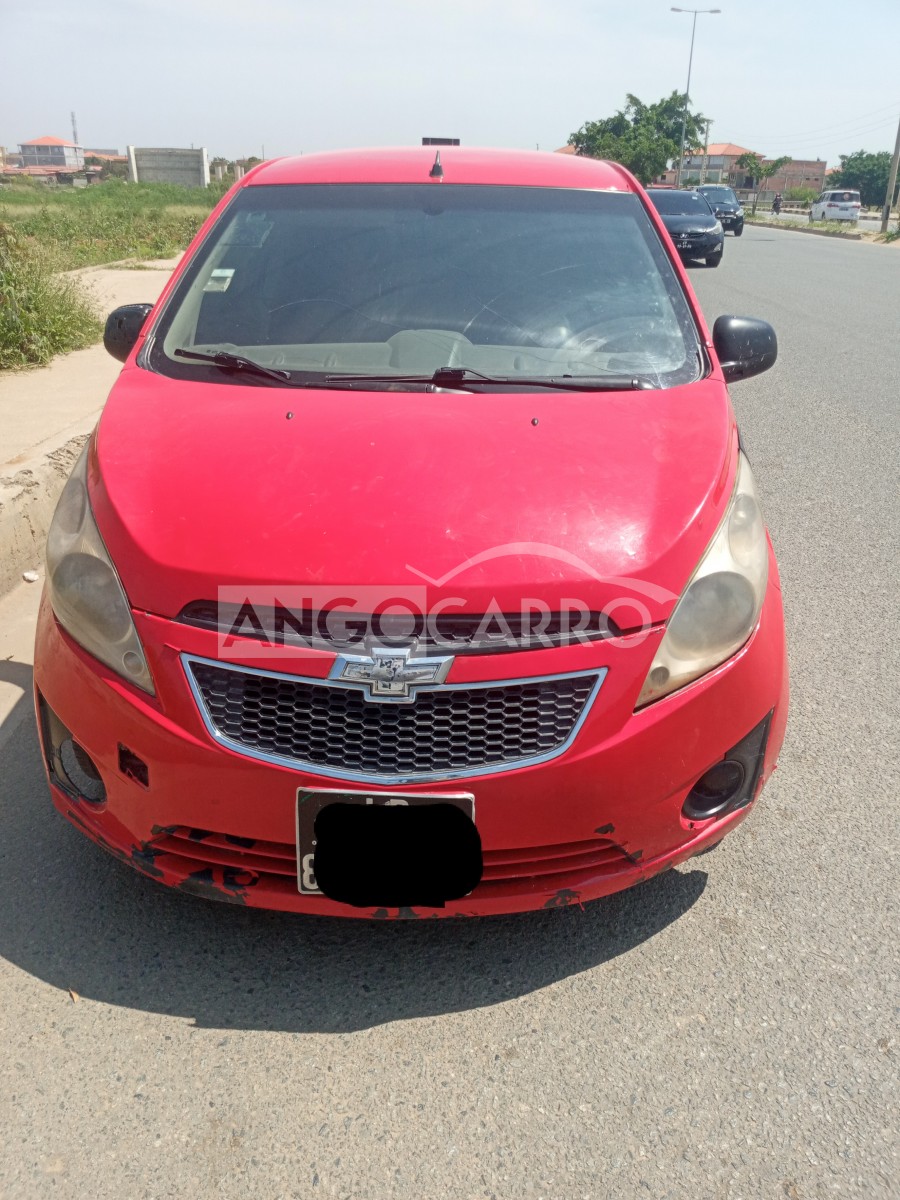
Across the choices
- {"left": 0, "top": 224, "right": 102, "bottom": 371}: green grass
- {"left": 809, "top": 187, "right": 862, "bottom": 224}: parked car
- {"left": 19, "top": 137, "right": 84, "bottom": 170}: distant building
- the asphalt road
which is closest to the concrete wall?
{"left": 809, "top": 187, "right": 862, "bottom": 224}: parked car

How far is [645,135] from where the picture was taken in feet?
220

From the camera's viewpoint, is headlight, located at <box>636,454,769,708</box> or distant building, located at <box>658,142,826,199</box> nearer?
headlight, located at <box>636,454,769,708</box>

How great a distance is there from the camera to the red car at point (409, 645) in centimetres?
196

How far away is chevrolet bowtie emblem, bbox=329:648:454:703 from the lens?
1933mm

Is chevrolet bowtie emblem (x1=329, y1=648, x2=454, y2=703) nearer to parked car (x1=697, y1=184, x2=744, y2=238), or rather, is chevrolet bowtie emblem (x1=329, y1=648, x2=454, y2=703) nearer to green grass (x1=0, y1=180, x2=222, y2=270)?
green grass (x1=0, y1=180, x2=222, y2=270)

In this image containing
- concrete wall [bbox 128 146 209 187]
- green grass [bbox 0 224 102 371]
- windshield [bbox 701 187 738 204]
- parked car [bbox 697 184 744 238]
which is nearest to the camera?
green grass [bbox 0 224 102 371]

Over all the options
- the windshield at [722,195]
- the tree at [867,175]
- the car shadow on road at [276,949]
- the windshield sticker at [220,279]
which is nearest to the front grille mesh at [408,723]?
the car shadow on road at [276,949]

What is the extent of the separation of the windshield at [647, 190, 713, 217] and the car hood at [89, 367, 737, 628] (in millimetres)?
16883

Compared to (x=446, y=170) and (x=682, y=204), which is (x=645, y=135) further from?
(x=446, y=170)

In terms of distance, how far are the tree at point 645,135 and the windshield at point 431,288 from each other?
66.9 meters

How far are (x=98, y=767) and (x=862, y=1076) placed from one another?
1645 mm

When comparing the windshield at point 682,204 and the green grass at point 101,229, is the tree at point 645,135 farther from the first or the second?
the windshield at point 682,204

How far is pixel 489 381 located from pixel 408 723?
1.16 meters

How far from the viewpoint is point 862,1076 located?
200 centimetres
